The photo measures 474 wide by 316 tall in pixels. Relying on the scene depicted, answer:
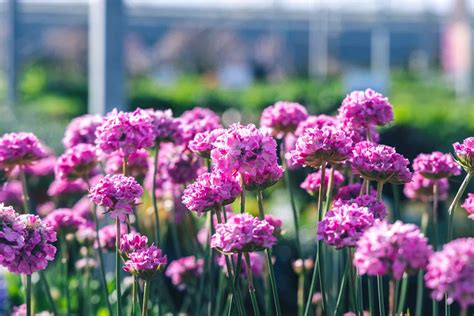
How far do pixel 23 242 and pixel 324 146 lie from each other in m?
0.75

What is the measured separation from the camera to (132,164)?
3.03m

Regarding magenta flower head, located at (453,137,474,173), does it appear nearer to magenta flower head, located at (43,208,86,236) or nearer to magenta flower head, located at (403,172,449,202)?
magenta flower head, located at (403,172,449,202)

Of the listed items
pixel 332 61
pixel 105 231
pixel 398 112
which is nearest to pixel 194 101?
pixel 398 112

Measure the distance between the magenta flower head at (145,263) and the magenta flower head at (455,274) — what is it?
0.83 m

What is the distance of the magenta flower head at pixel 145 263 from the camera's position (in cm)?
221

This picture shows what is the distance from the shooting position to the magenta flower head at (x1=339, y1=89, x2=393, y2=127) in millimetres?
2516

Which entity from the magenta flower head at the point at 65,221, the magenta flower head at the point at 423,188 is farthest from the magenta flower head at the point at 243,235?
the magenta flower head at the point at 65,221

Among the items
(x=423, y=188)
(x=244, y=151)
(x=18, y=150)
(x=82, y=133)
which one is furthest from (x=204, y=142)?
(x=423, y=188)

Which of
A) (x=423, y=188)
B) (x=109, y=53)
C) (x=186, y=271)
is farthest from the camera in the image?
(x=109, y=53)

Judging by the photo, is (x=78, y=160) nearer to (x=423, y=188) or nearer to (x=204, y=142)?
(x=204, y=142)

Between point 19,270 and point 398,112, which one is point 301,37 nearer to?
point 398,112

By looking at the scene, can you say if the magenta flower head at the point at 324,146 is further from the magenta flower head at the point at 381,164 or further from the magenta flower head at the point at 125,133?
the magenta flower head at the point at 125,133

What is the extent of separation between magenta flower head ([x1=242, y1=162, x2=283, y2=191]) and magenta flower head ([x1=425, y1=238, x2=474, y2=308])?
67 centimetres

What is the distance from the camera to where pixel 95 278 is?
13.6 feet
